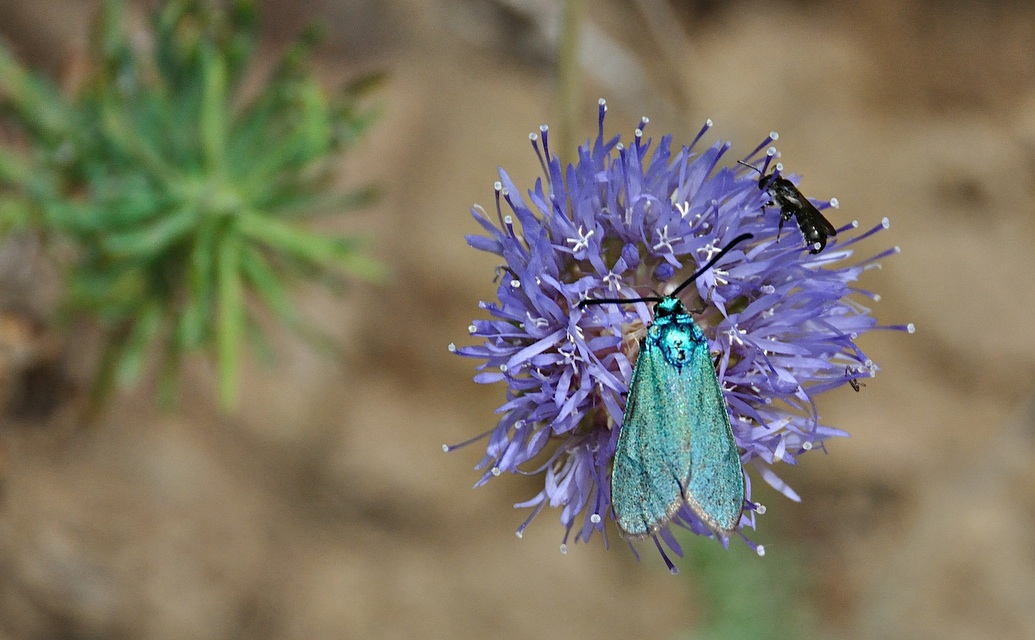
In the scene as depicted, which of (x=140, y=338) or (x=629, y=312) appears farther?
(x=140, y=338)

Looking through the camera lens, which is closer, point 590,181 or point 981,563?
point 590,181

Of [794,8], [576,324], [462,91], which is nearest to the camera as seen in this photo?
[576,324]

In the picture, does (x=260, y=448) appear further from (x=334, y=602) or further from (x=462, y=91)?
(x=462, y=91)

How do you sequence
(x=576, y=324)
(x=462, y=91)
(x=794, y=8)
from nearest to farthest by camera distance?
(x=576, y=324) → (x=794, y=8) → (x=462, y=91)

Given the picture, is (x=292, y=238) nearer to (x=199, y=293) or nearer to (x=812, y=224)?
(x=199, y=293)

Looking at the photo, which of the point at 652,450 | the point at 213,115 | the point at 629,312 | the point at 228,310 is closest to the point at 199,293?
the point at 228,310

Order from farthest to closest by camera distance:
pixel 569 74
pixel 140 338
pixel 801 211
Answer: pixel 140 338 < pixel 569 74 < pixel 801 211

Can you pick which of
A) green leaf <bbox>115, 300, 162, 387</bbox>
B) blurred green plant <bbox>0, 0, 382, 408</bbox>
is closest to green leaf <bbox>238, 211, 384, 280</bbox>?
blurred green plant <bbox>0, 0, 382, 408</bbox>

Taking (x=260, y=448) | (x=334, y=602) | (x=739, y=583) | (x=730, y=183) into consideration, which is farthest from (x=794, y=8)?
(x=334, y=602)
